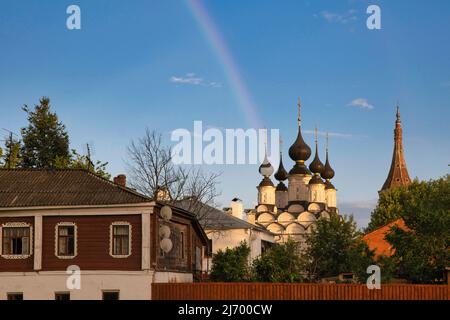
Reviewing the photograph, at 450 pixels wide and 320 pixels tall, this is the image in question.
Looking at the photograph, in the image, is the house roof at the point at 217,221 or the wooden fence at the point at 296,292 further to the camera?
the house roof at the point at 217,221

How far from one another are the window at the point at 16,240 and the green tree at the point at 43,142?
113 feet

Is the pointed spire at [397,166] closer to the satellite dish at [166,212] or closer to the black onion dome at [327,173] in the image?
the black onion dome at [327,173]

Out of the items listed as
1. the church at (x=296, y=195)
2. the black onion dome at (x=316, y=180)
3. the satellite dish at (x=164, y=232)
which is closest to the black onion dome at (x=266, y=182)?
the church at (x=296, y=195)

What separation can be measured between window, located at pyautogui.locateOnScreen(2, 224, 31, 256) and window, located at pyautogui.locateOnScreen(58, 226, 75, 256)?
1665 mm

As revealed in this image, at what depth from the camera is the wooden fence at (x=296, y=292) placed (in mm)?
31078

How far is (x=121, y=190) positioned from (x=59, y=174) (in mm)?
5364

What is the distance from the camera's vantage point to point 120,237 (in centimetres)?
3506

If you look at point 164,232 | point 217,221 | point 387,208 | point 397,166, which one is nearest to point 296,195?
point 387,208

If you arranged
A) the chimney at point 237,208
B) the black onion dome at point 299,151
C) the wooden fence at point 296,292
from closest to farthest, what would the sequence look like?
the wooden fence at point 296,292 → the chimney at point 237,208 → the black onion dome at point 299,151

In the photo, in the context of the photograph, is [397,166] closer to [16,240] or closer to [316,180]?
[316,180]

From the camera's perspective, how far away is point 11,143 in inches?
2502

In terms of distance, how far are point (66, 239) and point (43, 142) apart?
123 ft
